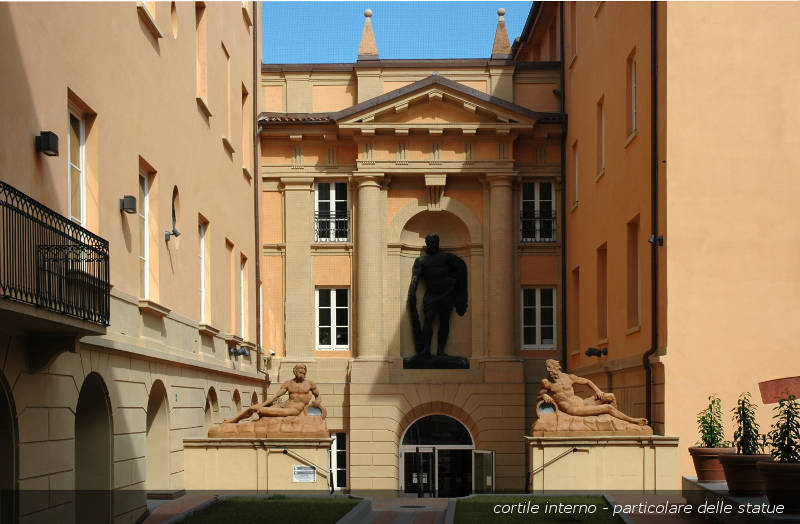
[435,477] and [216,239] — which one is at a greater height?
[216,239]

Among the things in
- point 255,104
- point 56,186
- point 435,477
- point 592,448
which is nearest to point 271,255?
point 255,104

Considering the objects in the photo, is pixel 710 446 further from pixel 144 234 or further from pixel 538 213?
pixel 538 213

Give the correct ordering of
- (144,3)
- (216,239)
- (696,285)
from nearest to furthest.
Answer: (144,3)
(696,285)
(216,239)

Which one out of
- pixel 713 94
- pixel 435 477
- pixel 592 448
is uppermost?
pixel 713 94

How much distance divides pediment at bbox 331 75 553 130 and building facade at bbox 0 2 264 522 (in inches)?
228

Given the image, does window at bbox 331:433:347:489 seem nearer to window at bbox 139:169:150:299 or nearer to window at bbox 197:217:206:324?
window at bbox 197:217:206:324

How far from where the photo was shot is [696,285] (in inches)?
A: 868

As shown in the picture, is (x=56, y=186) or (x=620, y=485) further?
(x=620, y=485)

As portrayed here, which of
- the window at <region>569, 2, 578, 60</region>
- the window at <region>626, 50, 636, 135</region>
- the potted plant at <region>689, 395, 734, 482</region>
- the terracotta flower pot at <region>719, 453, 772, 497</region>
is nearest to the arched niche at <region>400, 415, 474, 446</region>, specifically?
the window at <region>569, 2, 578, 60</region>

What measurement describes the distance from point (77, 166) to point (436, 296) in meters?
19.5

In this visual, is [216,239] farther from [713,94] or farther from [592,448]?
[713,94]

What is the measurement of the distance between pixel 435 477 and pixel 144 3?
1950cm

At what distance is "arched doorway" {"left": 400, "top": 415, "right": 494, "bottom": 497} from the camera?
35156mm

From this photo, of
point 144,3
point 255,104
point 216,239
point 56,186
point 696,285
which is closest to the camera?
point 56,186
